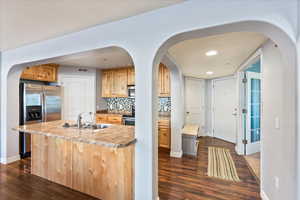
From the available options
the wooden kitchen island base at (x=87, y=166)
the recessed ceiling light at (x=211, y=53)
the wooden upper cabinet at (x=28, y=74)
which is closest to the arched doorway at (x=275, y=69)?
the recessed ceiling light at (x=211, y=53)

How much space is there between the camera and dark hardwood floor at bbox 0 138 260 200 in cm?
216

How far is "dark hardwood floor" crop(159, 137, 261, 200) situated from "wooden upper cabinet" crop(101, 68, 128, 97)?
243 cm

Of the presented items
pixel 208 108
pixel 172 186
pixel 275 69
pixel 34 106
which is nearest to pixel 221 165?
pixel 172 186

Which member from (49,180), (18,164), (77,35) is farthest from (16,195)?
(77,35)

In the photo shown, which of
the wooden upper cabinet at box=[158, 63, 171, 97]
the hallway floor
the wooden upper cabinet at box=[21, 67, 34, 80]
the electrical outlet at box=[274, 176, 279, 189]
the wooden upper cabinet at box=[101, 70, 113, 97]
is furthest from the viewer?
the wooden upper cabinet at box=[101, 70, 113, 97]

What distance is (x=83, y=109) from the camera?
492cm

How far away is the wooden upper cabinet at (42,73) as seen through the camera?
3.64m

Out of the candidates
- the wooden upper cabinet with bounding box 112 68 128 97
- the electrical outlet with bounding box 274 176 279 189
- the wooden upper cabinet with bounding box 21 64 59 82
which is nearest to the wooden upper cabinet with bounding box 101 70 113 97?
the wooden upper cabinet with bounding box 112 68 128 97

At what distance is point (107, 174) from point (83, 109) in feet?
11.0

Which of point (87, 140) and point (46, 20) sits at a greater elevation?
point (46, 20)

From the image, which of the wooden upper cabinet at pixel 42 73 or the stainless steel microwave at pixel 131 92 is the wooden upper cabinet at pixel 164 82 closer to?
the stainless steel microwave at pixel 131 92

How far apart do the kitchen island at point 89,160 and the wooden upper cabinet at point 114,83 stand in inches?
102

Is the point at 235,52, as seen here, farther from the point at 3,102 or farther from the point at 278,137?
the point at 3,102

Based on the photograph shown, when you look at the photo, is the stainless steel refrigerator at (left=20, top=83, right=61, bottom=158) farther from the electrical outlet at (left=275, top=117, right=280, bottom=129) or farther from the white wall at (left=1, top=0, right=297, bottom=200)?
the electrical outlet at (left=275, top=117, right=280, bottom=129)
